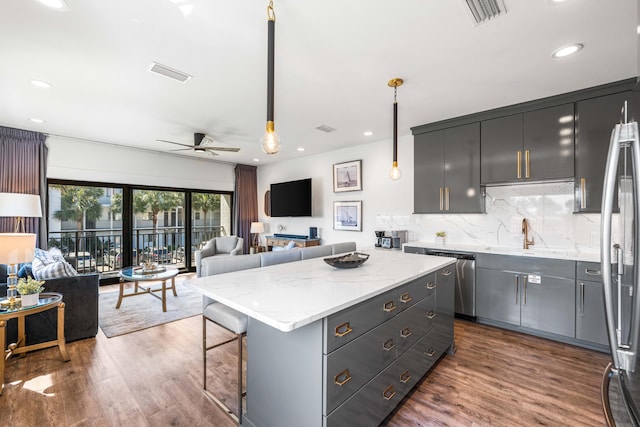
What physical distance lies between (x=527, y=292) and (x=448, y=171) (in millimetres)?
1743

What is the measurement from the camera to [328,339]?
4.26 feet

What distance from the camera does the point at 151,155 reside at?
575cm

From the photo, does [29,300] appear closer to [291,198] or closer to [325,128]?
[325,128]

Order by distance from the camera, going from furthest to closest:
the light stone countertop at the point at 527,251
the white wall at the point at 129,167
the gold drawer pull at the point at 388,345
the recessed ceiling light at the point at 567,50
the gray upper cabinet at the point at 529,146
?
the white wall at the point at 129,167
the gray upper cabinet at the point at 529,146
the light stone countertop at the point at 527,251
the recessed ceiling light at the point at 567,50
the gold drawer pull at the point at 388,345

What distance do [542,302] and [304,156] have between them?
473 centimetres

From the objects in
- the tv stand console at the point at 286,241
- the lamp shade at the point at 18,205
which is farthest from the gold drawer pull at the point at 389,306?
the lamp shade at the point at 18,205

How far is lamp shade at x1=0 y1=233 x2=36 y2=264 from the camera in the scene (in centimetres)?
222

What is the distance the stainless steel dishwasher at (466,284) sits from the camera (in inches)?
135

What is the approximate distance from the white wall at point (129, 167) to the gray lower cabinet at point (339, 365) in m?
5.20

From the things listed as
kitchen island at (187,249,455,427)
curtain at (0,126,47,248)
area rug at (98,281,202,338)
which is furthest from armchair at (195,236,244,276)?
kitchen island at (187,249,455,427)

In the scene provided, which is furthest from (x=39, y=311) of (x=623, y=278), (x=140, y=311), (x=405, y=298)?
(x=623, y=278)

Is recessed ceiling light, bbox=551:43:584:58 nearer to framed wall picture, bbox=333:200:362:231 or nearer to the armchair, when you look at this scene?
framed wall picture, bbox=333:200:362:231

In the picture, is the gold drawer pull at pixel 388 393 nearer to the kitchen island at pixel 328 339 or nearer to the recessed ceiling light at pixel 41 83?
the kitchen island at pixel 328 339

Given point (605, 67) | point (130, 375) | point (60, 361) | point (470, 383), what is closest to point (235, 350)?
point (130, 375)
